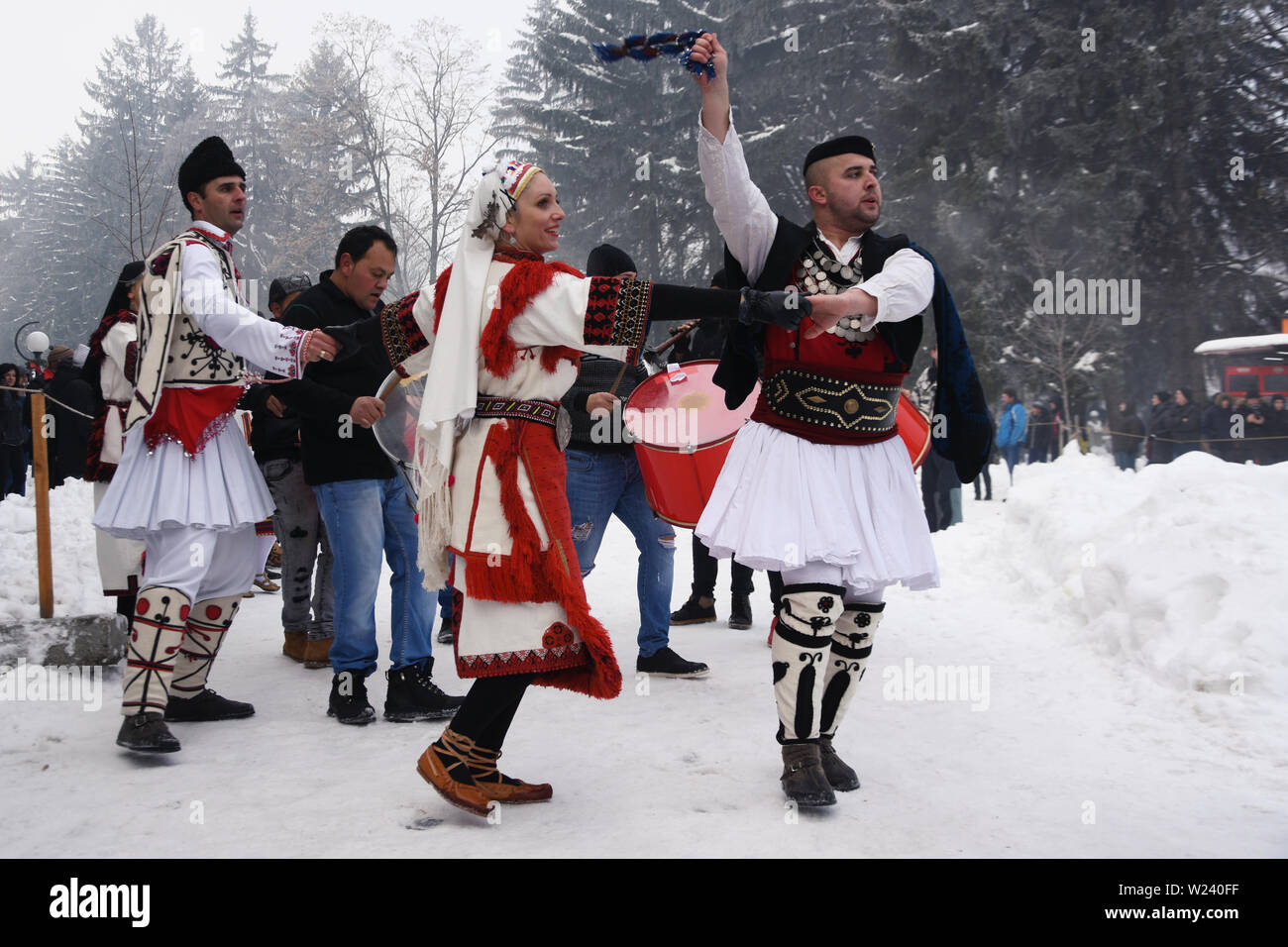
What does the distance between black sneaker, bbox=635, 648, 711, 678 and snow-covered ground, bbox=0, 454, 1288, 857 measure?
0.10 metres

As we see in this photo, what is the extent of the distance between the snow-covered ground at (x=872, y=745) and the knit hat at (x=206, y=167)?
2.35 metres

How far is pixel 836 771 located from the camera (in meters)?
3.79

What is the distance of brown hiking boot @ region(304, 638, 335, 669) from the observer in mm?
5938

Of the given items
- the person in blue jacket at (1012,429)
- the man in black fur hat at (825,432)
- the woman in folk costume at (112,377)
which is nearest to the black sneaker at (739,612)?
the man in black fur hat at (825,432)

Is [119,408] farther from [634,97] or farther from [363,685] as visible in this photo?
[634,97]

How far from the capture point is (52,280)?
48875mm

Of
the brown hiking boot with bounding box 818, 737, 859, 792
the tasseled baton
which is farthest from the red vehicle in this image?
the tasseled baton

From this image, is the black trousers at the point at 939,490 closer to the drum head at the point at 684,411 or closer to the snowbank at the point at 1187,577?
the snowbank at the point at 1187,577

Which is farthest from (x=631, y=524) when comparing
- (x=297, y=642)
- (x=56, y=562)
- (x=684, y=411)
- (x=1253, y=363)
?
(x=1253, y=363)

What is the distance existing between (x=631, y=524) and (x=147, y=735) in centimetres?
262

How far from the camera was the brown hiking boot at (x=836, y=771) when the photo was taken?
3.77 meters

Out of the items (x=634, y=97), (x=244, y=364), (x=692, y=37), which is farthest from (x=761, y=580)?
(x=634, y=97)
